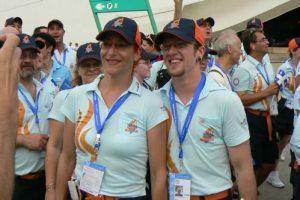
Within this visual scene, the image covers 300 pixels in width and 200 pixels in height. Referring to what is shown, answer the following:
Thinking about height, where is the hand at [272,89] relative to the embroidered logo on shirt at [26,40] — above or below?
below

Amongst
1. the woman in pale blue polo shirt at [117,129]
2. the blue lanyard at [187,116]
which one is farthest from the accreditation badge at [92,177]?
the blue lanyard at [187,116]

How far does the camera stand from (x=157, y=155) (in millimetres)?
2605

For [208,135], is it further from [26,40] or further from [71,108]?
[26,40]

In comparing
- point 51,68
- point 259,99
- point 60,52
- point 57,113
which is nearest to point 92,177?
point 57,113

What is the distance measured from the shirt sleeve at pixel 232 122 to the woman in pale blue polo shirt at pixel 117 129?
385mm

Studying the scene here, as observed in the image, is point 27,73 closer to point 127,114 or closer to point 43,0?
point 127,114

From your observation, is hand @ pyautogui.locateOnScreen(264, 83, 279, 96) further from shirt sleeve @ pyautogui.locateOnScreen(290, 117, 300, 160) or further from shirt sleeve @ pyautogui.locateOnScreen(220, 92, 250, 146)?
shirt sleeve @ pyautogui.locateOnScreen(220, 92, 250, 146)

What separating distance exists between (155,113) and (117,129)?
0.26 m

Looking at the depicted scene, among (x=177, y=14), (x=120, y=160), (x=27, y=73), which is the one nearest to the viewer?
(x=120, y=160)

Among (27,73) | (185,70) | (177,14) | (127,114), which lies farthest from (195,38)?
(177,14)

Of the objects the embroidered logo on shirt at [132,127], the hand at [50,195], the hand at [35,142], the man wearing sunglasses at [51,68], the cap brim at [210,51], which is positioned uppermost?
the man wearing sunglasses at [51,68]

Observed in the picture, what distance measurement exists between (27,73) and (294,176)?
264 centimetres

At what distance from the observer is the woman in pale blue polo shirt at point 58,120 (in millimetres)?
3023

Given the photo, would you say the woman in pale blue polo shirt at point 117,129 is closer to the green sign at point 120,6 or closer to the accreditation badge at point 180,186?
the accreditation badge at point 180,186
